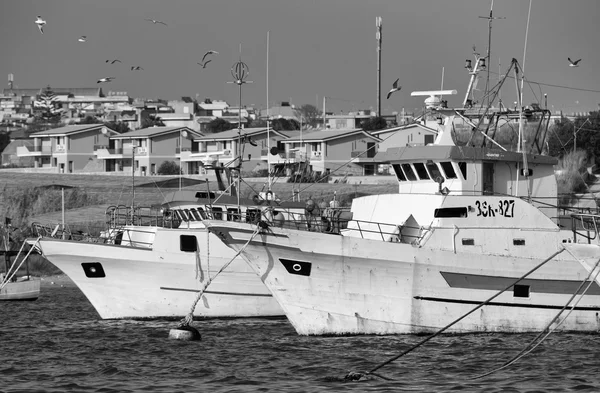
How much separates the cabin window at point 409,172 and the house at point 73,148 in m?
76.2

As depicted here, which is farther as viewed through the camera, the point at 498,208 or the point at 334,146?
the point at 334,146

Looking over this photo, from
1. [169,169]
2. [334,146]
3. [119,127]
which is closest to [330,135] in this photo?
[334,146]

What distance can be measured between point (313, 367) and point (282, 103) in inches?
6729

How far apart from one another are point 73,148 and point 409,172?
7953 cm

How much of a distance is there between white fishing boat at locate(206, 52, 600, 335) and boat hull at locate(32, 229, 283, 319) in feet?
18.1

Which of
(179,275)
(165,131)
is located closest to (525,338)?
(179,275)

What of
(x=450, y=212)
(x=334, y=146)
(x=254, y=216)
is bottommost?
(x=254, y=216)

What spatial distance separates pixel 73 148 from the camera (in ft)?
338

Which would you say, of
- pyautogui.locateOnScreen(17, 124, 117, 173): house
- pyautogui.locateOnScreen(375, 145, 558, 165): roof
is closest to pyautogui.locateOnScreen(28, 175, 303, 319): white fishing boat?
pyautogui.locateOnScreen(375, 145, 558, 165): roof

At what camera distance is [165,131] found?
317 feet

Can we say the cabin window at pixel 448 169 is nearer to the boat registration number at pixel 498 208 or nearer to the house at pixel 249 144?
the boat registration number at pixel 498 208

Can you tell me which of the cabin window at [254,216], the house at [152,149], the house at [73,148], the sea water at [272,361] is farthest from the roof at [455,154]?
the house at [73,148]

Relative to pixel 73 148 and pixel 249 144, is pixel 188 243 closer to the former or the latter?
pixel 249 144

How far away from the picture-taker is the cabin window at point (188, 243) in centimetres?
3006
